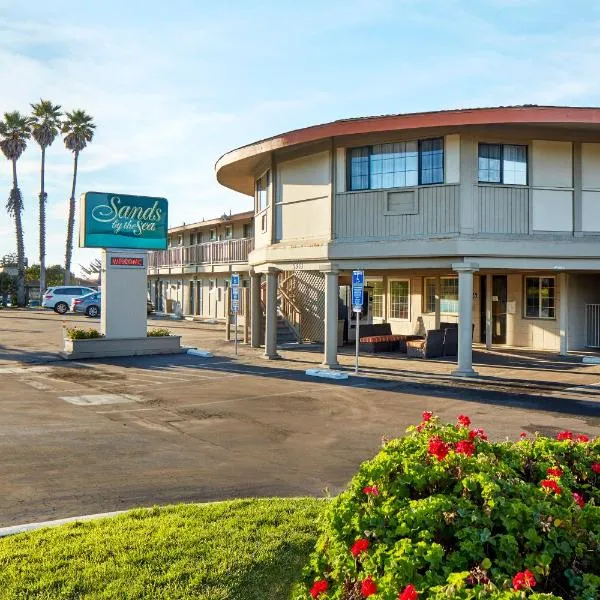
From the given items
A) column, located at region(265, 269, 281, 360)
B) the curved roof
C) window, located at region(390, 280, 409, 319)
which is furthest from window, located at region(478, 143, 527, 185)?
window, located at region(390, 280, 409, 319)

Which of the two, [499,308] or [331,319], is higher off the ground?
[499,308]

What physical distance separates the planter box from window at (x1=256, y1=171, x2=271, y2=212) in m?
5.39

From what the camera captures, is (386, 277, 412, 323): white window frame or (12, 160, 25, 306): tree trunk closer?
(386, 277, 412, 323): white window frame

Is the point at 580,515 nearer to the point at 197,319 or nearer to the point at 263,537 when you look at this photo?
the point at 263,537

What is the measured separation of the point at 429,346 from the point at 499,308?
14.2ft

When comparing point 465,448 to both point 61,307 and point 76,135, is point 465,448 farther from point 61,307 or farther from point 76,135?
point 76,135

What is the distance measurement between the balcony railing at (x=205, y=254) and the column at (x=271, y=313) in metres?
10.7

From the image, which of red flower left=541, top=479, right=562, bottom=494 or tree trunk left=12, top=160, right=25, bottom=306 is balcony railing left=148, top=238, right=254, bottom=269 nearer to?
tree trunk left=12, top=160, right=25, bottom=306

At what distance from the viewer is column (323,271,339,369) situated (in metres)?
17.1

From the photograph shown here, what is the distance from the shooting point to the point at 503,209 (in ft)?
51.7

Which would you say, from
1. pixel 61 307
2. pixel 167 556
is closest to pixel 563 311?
pixel 167 556

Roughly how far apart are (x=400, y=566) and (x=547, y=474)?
146 centimetres

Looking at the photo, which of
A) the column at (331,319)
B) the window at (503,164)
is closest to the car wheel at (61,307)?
the column at (331,319)

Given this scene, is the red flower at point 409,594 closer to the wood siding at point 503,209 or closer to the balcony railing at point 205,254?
the wood siding at point 503,209
